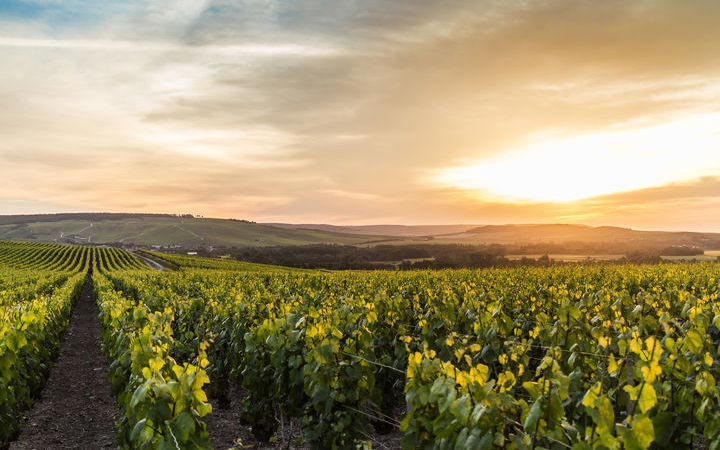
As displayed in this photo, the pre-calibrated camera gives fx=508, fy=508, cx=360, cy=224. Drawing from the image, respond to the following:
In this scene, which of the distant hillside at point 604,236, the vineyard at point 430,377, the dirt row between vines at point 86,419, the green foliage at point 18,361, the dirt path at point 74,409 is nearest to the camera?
the vineyard at point 430,377

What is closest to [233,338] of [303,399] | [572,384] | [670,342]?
[303,399]

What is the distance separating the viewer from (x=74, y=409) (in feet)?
35.3

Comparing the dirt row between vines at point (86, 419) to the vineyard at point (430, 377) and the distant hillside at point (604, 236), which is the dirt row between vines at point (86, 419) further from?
the distant hillside at point (604, 236)

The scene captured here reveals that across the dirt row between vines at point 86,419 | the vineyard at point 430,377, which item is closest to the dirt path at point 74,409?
the dirt row between vines at point 86,419

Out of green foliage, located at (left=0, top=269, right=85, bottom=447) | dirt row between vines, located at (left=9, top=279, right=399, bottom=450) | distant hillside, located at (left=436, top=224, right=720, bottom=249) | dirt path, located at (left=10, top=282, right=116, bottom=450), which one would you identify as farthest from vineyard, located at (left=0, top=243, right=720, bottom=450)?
distant hillside, located at (left=436, top=224, right=720, bottom=249)

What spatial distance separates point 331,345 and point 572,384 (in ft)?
8.74

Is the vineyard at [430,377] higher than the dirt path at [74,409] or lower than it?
higher

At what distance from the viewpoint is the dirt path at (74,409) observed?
29.0 feet

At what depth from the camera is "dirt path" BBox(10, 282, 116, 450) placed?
8836mm

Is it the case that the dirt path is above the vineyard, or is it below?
below

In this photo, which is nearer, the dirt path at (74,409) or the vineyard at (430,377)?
the vineyard at (430,377)

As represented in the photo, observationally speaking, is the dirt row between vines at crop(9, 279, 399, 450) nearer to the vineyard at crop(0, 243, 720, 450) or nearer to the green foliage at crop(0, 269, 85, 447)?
the vineyard at crop(0, 243, 720, 450)

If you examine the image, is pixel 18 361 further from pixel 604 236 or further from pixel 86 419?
pixel 604 236

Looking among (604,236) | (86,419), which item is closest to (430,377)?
(86,419)
